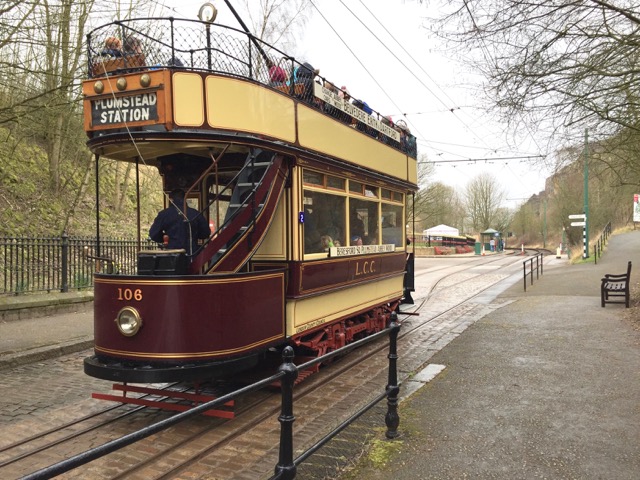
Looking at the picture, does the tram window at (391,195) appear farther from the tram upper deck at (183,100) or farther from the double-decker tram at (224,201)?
the tram upper deck at (183,100)

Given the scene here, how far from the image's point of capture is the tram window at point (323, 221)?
644 cm

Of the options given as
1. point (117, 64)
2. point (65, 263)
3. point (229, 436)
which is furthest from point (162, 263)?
point (65, 263)

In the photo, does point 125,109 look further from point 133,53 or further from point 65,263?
point 65,263

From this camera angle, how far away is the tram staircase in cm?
527

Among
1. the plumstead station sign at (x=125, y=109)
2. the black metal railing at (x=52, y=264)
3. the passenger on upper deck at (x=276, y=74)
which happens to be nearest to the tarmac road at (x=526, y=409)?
the plumstead station sign at (x=125, y=109)

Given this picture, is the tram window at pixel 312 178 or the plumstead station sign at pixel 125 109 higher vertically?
the plumstead station sign at pixel 125 109

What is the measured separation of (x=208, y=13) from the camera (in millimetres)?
5188

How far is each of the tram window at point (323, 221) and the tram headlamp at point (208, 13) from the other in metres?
2.20

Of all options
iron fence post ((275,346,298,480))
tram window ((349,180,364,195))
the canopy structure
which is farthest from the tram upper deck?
the canopy structure

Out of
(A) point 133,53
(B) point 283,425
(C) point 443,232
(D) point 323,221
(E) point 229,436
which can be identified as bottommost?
(E) point 229,436

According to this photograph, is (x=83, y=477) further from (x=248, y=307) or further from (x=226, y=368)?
(x=248, y=307)

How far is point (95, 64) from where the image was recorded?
213 inches

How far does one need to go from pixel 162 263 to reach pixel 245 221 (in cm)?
96

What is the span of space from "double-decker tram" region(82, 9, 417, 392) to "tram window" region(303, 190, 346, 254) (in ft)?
0.08
